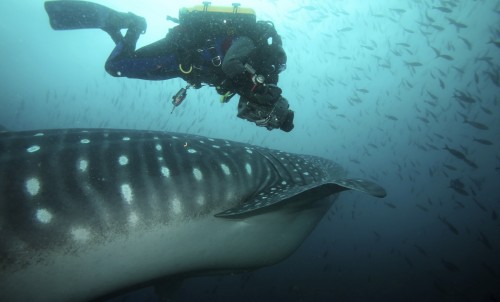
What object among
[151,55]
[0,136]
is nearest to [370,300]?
[151,55]

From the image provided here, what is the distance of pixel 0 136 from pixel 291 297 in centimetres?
894

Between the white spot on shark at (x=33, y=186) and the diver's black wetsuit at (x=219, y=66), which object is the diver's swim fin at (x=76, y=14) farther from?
the white spot on shark at (x=33, y=186)

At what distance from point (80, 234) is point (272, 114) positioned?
2508mm

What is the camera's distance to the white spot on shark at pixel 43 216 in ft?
7.76

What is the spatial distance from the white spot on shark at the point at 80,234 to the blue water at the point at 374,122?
6.39 metres

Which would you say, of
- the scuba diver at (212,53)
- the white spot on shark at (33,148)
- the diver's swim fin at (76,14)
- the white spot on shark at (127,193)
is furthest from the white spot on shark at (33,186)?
the diver's swim fin at (76,14)

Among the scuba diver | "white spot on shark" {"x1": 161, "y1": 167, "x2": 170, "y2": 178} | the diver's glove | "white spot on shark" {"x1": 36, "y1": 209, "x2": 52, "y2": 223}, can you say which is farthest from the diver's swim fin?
"white spot on shark" {"x1": 36, "y1": 209, "x2": 52, "y2": 223}

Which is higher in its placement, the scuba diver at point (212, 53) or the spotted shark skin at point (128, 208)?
the scuba diver at point (212, 53)

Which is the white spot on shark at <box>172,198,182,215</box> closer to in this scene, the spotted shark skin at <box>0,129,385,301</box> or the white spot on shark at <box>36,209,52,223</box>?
the spotted shark skin at <box>0,129,385,301</box>

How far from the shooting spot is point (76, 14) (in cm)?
498

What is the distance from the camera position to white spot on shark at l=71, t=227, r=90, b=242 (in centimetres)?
247

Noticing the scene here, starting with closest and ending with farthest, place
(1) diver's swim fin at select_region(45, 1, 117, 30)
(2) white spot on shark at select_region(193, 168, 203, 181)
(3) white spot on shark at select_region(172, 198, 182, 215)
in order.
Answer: (3) white spot on shark at select_region(172, 198, 182, 215) < (2) white spot on shark at select_region(193, 168, 203, 181) < (1) diver's swim fin at select_region(45, 1, 117, 30)

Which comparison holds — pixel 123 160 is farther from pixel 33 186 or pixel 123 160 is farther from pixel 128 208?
pixel 33 186

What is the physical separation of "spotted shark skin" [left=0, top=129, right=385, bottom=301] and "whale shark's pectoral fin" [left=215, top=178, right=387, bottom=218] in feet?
0.05
